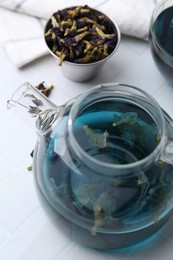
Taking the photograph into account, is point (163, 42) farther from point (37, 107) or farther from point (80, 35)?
point (37, 107)

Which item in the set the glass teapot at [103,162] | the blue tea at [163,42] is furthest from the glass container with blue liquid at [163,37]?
the glass teapot at [103,162]

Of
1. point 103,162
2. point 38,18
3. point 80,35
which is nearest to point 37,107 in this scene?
point 103,162

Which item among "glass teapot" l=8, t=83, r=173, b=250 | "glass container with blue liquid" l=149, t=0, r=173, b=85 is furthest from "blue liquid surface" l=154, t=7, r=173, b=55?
"glass teapot" l=8, t=83, r=173, b=250

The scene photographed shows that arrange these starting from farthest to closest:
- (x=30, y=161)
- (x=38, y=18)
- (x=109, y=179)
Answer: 1. (x=38, y=18)
2. (x=30, y=161)
3. (x=109, y=179)

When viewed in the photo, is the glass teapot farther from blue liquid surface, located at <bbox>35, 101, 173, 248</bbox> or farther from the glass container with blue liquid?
the glass container with blue liquid

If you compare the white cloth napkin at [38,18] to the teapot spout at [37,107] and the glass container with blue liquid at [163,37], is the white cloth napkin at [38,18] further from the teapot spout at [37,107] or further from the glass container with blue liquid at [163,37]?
the teapot spout at [37,107]

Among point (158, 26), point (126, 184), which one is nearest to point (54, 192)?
point (126, 184)
